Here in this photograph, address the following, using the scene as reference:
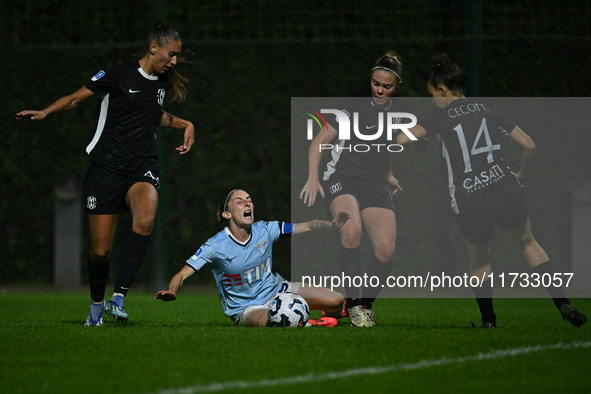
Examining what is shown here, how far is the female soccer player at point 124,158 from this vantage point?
665 centimetres

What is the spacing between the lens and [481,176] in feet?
21.3

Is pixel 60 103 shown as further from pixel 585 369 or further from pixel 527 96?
pixel 527 96

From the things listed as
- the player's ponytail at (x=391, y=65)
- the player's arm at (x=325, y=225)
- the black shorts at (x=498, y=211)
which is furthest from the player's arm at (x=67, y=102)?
the black shorts at (x=498, y=211)

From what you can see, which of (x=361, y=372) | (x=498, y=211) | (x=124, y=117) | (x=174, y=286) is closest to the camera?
(x=361, y=372)

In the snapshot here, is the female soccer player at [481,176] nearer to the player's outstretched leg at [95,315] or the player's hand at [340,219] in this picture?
the player's hand at [340,219]

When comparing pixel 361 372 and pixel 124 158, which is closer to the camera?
pixel 361 372

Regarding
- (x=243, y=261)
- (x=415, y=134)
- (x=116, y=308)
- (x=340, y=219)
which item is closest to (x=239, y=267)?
(x=243, y=261)

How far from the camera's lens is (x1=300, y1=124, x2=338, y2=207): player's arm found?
664 cm

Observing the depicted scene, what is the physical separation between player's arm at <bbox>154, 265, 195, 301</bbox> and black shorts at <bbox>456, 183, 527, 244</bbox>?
1.99m

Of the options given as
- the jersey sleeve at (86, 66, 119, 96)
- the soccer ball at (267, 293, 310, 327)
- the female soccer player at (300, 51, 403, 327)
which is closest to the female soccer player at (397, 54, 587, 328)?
the female soccer player at (300, 51, 403, 327)

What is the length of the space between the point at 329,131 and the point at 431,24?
4.29 meters

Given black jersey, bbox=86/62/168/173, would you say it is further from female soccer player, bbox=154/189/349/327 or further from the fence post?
the fence post

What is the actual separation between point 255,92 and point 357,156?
4.11m

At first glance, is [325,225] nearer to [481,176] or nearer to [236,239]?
[236,239]
